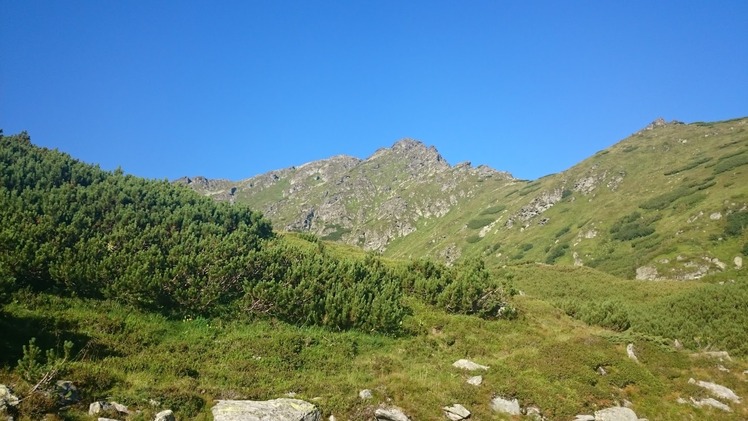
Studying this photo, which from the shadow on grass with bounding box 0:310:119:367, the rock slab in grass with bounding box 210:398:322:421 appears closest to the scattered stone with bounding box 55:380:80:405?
Result: the shadow on grass with bounding box 0:310:119:367

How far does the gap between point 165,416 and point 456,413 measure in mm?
10367

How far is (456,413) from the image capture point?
16.5 metres

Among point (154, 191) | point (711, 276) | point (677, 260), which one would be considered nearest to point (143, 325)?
point (154, 191)

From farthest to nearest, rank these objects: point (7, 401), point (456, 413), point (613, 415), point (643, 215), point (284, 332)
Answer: point (643, 215) → point (284, 332) → point (613, 415) → point (456, 413) → point (7, 401)

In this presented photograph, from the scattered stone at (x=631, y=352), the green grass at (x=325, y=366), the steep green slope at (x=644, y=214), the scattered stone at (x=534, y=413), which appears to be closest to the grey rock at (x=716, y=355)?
the green grass at (x=325, y=366)

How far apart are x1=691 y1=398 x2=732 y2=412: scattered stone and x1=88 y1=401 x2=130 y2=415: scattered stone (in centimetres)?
2326

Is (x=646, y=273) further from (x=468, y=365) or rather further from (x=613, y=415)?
(x=468, y=365)

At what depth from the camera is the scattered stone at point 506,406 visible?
17453 millimetres

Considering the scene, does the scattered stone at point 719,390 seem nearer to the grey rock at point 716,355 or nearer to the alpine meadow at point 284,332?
the alpine meadow at point 284,332

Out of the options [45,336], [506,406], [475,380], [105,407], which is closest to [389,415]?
[506,406]

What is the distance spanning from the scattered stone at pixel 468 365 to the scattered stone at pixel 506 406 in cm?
306

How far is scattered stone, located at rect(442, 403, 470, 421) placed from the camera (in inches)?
645

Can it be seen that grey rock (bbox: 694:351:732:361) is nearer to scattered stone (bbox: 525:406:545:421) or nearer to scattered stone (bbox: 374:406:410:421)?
scattered stone (bbox: 525:406:545:421)

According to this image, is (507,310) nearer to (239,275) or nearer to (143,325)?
(239,275)
